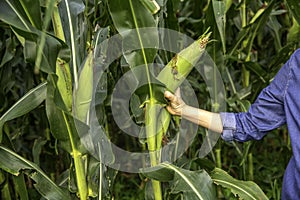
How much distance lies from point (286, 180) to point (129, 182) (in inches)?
57.7

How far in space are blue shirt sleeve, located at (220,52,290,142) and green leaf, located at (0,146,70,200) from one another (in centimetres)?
44

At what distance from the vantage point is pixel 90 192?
1104 millimetres

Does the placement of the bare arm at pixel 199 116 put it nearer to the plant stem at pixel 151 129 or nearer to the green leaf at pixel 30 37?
the plant stem at pixel 151 129

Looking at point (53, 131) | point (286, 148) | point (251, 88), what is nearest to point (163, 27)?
point (53, 131)

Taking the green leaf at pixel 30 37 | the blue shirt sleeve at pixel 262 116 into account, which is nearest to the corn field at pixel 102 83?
the green leaf at pixel 30 37

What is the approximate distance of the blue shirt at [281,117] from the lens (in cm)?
110

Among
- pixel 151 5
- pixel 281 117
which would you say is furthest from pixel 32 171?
pixel 281 117

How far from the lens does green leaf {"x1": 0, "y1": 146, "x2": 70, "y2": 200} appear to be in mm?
1072

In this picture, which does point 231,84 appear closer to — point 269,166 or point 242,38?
point 242,38

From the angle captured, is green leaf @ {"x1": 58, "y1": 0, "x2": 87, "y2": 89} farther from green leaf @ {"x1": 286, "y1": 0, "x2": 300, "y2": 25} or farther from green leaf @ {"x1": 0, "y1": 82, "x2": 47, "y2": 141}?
green leaf @ {"x1": 286, "y1": 0, "x2": 300, "y2": 25}

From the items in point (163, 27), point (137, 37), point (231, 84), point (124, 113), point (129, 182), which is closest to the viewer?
point (137, 37)

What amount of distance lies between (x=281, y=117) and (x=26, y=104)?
0.60 metres

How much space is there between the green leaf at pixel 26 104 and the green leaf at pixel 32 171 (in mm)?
91

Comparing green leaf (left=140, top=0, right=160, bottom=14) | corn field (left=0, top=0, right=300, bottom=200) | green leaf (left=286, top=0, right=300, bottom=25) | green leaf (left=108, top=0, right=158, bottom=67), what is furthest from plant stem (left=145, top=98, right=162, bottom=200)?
green leaf (left=286, top=0, right=300, bottom=25)
